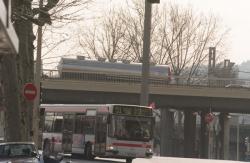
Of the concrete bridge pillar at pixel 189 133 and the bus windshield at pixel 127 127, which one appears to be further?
the concrete bridge pillar at pixel 189 133

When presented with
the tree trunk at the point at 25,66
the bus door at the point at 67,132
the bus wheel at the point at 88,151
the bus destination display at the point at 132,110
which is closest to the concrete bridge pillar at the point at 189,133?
the bus door at the point at 67,132

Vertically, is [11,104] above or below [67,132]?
above

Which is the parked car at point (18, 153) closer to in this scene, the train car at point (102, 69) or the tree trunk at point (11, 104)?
the tree trunk at point (11, 104)

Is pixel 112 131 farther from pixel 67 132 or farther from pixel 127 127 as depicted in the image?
pixel 67 132

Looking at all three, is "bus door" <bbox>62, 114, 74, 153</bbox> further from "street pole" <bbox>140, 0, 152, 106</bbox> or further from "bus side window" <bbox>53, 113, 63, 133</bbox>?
"street pole" <bbox>140, 0, 152, 106</bbox>

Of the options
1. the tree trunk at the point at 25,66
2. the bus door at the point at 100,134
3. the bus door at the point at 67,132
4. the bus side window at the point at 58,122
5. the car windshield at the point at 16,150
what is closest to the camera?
the car windshield at the point at 16,150

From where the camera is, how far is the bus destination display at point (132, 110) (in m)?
32.6

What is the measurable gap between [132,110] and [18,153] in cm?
1444

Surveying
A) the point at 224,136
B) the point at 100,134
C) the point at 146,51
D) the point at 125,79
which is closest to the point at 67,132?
the point at 100,134

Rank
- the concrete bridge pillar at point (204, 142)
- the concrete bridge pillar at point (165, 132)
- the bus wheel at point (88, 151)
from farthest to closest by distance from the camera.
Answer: the concrete bridge pillar at point (204, 142) < the concrete bridge pillar at point (165, 132) < the bus wheel at point (88, 151)

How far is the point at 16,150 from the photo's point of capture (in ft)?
61.2

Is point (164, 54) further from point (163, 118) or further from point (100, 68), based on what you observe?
point (100, 68)

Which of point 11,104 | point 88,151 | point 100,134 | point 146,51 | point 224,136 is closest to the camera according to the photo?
point 11,104

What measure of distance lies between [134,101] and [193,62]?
56.0 ft
